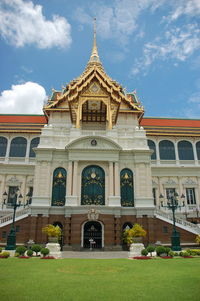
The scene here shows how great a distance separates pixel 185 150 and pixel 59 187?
64.5 ft

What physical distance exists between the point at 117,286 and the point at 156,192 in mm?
24828

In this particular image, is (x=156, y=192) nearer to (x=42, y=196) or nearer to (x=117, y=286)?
(x=42, y=196)

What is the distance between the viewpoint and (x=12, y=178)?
31.5m

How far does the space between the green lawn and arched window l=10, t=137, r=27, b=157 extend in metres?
23.0

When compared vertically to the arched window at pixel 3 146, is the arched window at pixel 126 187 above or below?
below

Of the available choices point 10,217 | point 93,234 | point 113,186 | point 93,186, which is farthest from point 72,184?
point 10,217

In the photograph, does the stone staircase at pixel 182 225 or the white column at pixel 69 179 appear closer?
the stone staircase at pixel 182 225

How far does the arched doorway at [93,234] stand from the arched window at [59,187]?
3227 mm

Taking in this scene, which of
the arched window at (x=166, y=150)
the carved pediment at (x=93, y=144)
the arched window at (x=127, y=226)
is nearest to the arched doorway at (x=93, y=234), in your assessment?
the arched window at (x=127, y=226)

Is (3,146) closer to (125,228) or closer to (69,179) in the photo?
(69,179)

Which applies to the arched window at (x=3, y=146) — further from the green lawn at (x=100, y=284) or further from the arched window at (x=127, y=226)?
the green lawn at (x=100, y=284)

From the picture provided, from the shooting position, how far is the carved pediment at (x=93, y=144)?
24.5 m

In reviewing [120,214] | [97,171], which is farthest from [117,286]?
[97,171]

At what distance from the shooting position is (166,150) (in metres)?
34.4
